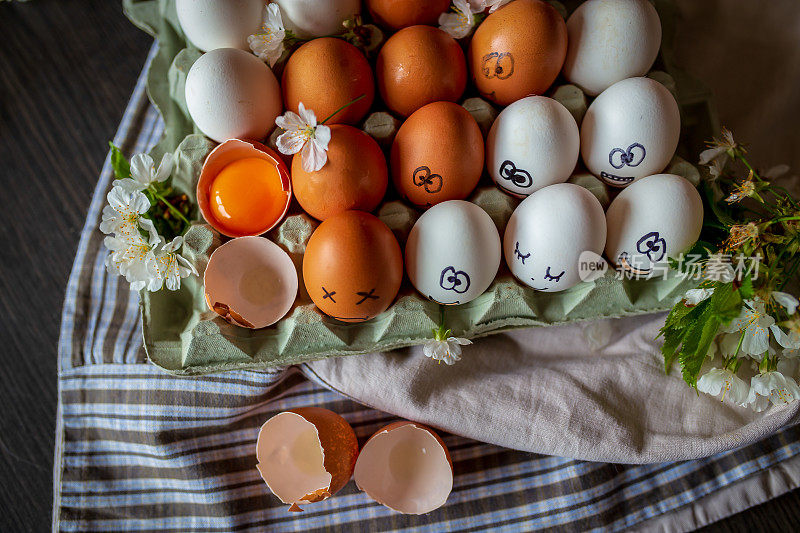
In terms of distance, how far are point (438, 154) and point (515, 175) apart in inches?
3.7

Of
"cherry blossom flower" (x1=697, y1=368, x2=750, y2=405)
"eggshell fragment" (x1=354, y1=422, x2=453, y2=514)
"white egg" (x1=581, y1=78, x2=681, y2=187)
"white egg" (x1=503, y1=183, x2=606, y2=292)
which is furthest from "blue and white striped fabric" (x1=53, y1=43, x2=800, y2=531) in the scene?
"white egg" (x1=581, y1=78, x2=681, y2=187)

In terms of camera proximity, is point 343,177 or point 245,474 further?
point 245,474

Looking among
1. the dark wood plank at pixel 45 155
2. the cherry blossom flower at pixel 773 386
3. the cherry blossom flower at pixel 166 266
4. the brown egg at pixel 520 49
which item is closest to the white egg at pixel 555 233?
the brown egg at pixel 520 49

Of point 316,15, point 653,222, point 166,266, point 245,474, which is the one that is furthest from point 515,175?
point 245,474

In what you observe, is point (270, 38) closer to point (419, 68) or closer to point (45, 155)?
point (419, 68)

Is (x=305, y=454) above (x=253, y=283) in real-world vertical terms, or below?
below

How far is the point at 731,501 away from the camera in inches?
31.7

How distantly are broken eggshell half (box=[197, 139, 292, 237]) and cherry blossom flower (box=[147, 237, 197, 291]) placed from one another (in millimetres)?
52

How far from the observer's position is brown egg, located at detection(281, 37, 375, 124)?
613mm

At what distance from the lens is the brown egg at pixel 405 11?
2.13ft

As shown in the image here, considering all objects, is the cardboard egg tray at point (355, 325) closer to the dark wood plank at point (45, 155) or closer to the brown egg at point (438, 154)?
the brown egg at point (438, 154)

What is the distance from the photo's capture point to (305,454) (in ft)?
2.38

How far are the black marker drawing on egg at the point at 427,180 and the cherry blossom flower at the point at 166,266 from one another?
0.27 m

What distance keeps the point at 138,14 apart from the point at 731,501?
1.06 meters
